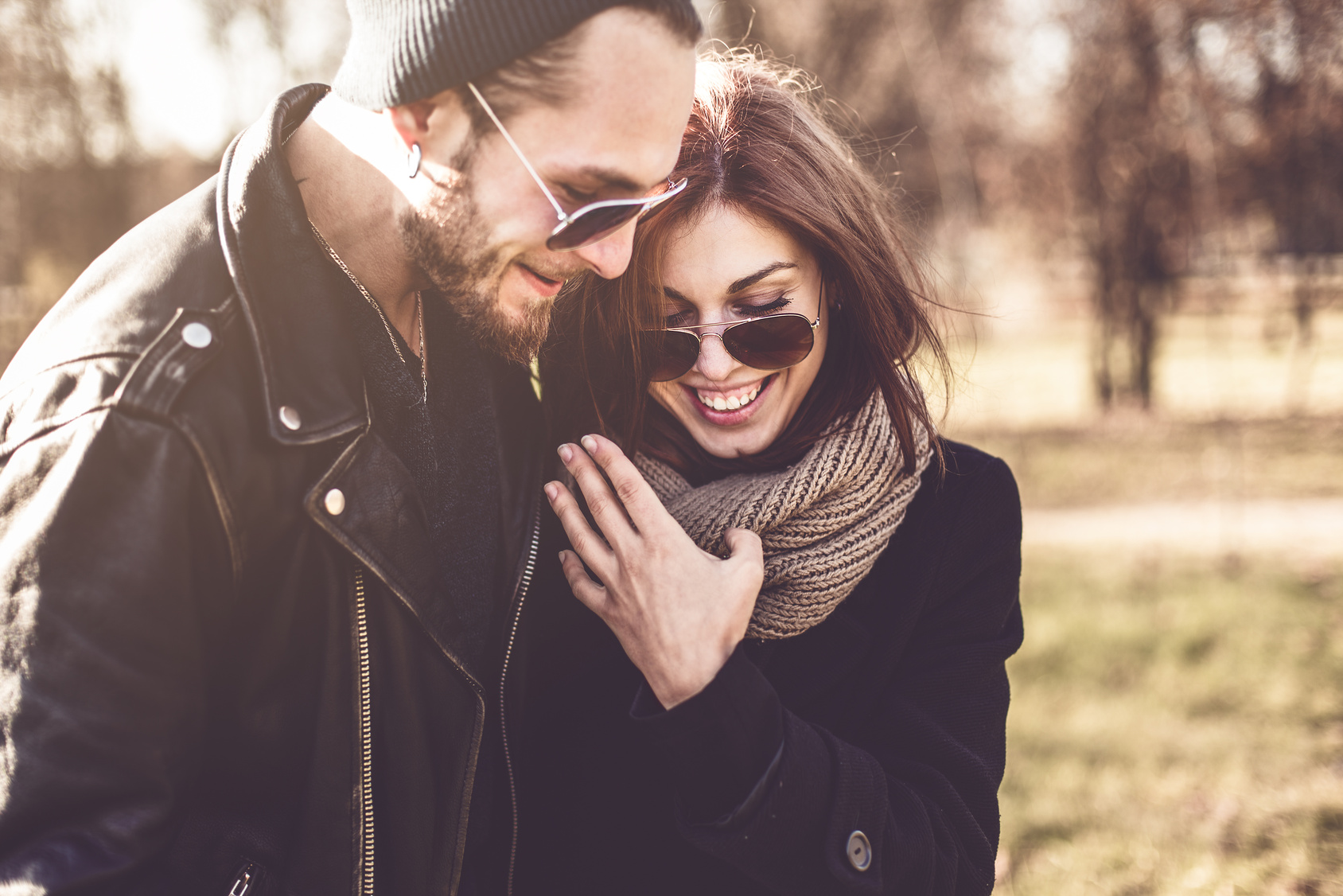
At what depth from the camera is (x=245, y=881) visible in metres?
1.43

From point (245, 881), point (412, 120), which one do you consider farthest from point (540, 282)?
point (245, 881)

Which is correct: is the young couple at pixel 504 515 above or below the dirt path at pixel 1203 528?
above

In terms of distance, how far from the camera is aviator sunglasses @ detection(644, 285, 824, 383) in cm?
203

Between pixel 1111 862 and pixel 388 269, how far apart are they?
3.70 m

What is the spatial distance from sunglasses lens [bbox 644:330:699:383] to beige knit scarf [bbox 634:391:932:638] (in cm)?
30

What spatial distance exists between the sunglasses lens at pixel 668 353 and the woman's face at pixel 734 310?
0.02m

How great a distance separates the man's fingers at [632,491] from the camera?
1.77 m

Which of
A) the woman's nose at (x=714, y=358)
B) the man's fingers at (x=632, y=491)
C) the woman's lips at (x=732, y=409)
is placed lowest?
the man's fingers at (x=632, y=491)

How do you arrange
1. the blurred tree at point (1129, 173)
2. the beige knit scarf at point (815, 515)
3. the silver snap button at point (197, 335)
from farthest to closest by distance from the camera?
the blurred tree at point (1129, 173), the beige knit scarf at point (815, 515), the silver snap button at point (197, 335)

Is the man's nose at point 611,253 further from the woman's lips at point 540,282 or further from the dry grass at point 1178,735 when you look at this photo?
the dry grass at point 1178,735

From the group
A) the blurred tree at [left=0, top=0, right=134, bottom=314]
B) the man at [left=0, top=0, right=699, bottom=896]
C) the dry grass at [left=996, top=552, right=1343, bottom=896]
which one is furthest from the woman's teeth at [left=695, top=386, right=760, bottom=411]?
the blurred tree at [left=0, top=0, right=134, bottom=314]

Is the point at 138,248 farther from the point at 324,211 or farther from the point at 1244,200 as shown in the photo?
the point at 1244,200

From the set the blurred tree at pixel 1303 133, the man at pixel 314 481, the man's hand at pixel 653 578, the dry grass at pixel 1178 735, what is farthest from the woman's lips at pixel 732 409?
the blurred tree at pixel 1303 133

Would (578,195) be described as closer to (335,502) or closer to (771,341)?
(771,341)
